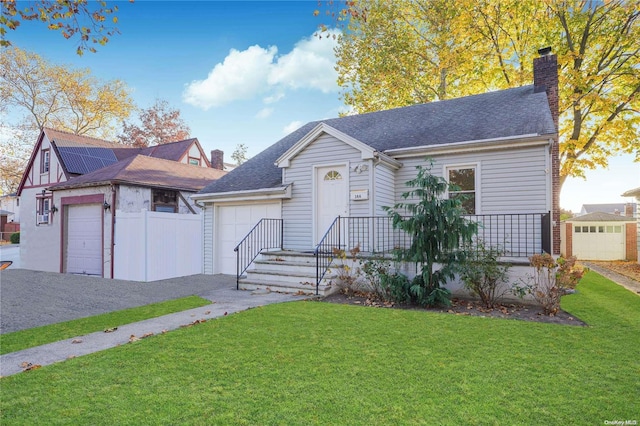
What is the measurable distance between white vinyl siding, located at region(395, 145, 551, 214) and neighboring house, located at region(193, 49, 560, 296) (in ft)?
0.07

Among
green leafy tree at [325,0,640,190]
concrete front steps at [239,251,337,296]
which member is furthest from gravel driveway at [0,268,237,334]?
green leafy tree at [325,0,640,190]

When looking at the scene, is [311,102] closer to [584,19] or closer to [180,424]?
[584,19]

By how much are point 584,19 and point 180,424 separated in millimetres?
19345

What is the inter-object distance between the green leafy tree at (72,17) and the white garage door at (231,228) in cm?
646

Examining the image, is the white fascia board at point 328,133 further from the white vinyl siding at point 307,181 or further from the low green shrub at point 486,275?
the low green shrub at point 486,275

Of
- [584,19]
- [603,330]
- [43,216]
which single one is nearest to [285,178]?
[603,330]

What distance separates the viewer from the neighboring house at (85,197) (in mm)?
12547

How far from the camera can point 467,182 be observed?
9.49m

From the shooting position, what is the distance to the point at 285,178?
10.8 meters

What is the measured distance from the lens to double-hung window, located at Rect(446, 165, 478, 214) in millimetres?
9344

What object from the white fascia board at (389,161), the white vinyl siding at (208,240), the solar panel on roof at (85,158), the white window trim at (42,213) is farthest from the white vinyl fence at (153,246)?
the white fascia board at (389,161)

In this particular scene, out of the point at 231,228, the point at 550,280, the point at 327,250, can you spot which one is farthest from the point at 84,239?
the point at 550,280

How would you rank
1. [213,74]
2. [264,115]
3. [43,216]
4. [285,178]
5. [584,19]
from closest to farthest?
[285,178]
[584,19]
[43,216]
[213,74]
[264,115]

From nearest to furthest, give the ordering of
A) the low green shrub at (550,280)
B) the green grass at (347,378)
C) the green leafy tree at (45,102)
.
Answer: the green grass at (347,378)
the low green shrub at (550,280)
the green leafy tree at (45,102)
